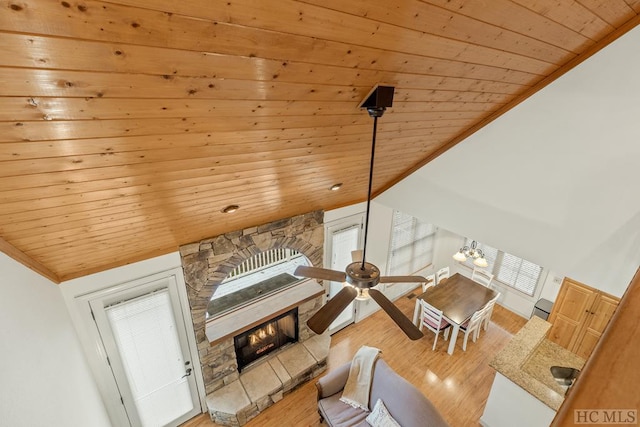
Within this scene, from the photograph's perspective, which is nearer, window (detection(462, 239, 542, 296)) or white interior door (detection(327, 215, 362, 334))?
white interior door (detection(327, 215, 362, 334))

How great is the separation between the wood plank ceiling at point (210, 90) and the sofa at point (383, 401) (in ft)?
8.94

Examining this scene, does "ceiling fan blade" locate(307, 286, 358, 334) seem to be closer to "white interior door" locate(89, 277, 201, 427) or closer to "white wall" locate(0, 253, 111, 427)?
"white wall" locate(0, 253, 111, 427)

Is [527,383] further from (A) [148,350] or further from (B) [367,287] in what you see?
(A) [148,350]

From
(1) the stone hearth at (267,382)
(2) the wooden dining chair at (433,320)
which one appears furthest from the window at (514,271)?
(1) the stone hearth at (267,382)

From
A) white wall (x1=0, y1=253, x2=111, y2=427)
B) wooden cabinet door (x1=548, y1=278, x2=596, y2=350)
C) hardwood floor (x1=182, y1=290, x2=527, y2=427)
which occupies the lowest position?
hardwood floor (x1=182, y1=290, x2=527, y2=427)

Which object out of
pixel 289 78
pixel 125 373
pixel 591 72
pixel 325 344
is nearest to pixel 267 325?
pixel 325 344

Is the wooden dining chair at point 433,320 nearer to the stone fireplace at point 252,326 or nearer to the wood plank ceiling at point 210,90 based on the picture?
the stone fireplace at point 252,326

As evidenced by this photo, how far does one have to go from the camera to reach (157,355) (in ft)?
11.3

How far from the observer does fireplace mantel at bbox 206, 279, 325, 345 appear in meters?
3.77

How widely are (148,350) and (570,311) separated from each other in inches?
233

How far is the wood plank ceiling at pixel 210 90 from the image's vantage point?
1.05 metres

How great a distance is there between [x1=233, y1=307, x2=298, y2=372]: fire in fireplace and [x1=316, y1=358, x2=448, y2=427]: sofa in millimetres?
1081

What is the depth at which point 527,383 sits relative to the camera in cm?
325

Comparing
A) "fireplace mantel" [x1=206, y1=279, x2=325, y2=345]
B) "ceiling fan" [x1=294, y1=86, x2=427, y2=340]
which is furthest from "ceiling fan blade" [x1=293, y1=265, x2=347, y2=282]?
"fireplace mantel" [x1=206, y1=279, x2=325, y2=345]
